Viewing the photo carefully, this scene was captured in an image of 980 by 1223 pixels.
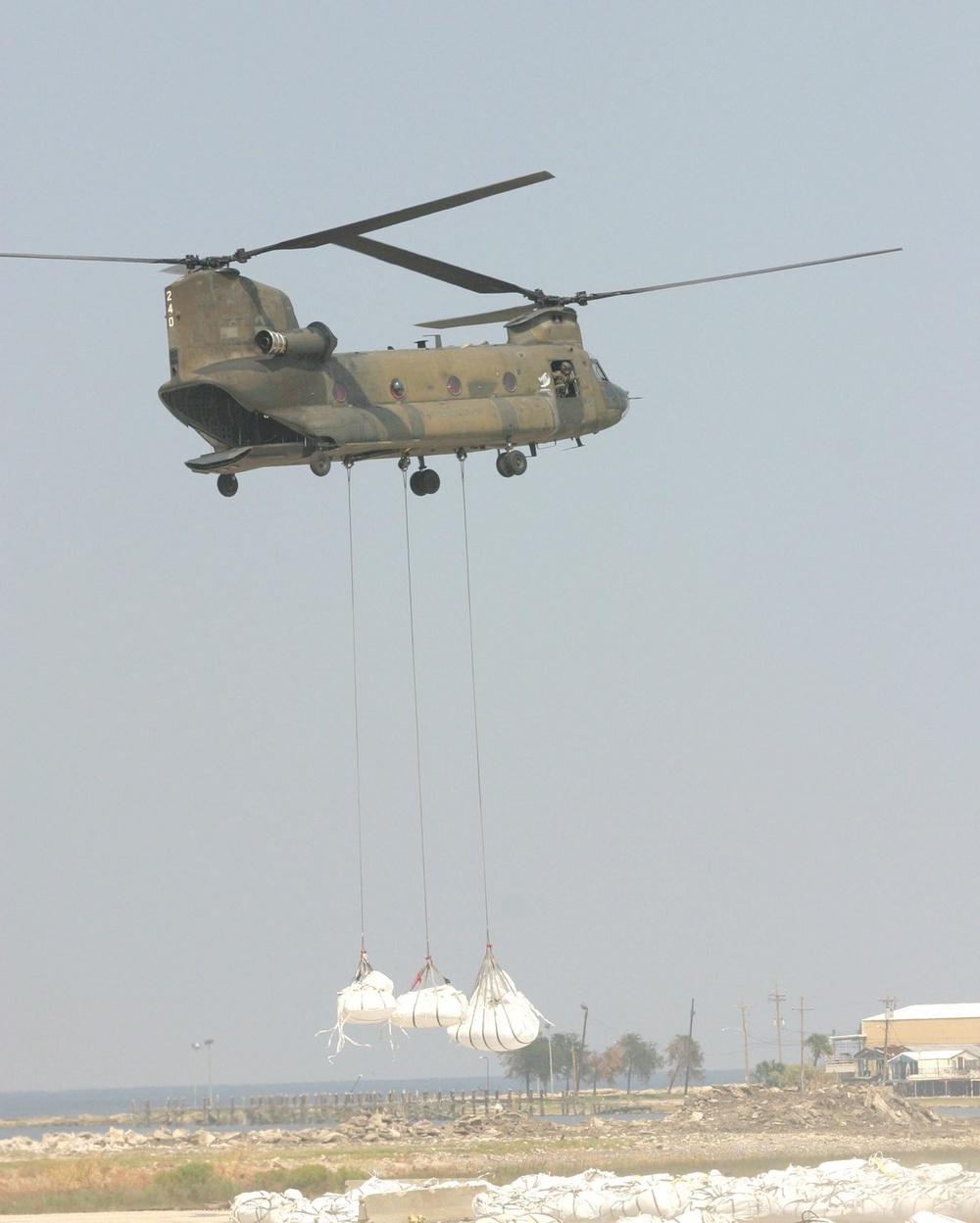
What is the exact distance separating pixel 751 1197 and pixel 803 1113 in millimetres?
30351

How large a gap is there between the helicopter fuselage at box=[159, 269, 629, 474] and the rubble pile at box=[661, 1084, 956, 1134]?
126 ft

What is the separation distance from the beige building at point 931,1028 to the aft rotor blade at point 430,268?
3502 inches

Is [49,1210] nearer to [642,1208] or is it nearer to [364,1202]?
[364,1202]

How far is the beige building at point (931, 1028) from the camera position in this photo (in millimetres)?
106312

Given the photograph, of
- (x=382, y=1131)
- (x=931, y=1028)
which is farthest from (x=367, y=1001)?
(x=931, y=1028)

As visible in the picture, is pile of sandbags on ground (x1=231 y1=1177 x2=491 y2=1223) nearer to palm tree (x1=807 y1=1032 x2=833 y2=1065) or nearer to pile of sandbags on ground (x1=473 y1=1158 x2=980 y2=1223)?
pile of sandbags on ground (x1=473 y1=1158 x2=980 y2=1223)

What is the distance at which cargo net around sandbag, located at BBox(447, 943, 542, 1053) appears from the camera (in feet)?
66.7

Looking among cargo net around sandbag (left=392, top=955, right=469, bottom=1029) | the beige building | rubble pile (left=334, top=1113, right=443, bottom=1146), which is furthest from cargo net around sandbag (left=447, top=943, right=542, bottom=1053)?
the beige building

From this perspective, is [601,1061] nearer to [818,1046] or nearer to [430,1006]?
[818,1046]

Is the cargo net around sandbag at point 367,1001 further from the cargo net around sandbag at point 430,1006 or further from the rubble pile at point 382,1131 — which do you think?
the rubble pile at point 382,1131

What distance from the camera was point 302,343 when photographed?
63.8 feet

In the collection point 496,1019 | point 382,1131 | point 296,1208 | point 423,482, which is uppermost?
point 423,482

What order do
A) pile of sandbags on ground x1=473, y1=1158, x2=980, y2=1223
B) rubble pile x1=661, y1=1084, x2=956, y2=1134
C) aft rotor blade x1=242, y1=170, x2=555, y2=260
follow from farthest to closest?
rubble pile x1=661, y1=1084, x2=956, y2=1134 < pile of sandbags on ground x1=473, y1=1158, x2=980, y2=1223 < aft rotor blade x1=242, y1=170, x2=555, y2=260

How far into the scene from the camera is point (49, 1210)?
104 feet
